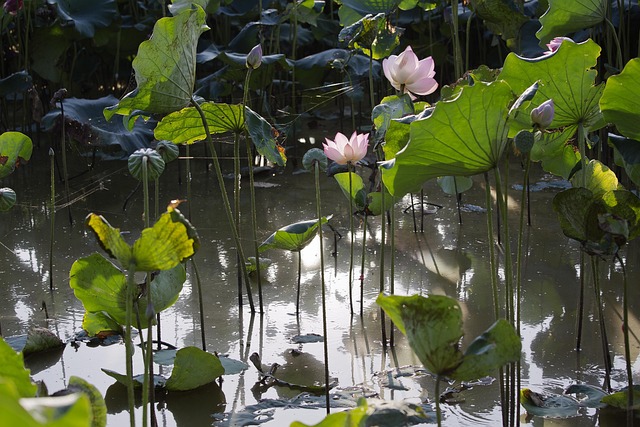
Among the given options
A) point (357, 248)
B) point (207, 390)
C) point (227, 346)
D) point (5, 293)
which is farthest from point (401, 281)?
point (5, 293)

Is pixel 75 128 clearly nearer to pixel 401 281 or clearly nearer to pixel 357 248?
pixel 357 248

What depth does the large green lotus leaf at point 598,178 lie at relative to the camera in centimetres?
178

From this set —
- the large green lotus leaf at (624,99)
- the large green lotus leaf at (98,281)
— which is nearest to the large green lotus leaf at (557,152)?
the large green lotus leaf at (624,99)

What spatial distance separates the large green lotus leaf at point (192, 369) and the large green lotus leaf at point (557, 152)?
886 millimetres

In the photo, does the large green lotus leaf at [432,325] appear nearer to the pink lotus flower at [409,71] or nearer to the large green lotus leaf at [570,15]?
the pink lotus flower at [409,71]

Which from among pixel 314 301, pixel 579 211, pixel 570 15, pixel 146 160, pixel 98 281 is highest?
pixel 570 15

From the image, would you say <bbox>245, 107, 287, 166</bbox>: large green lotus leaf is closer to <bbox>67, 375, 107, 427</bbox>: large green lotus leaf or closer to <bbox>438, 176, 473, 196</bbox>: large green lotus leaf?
<bbox>438, 176, 473, 196</bbox>: large green lotus leaf

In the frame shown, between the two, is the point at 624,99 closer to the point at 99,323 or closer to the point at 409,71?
the point at 409,71

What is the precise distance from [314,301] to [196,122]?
1.76ft

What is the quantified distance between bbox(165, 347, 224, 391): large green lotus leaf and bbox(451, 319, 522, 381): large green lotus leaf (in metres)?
0.69

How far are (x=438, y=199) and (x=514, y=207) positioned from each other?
291 millimetres

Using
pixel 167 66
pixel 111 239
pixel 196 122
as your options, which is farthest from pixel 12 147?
pixel 111 239

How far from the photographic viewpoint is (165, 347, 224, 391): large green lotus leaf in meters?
1.76

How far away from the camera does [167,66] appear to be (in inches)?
75.4
